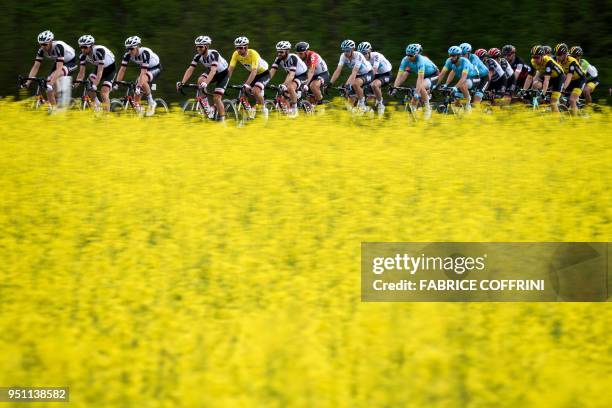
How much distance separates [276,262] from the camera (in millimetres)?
10734

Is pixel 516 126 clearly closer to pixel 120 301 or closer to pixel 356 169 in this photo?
pixel 356 169

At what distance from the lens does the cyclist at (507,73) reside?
2616 cm

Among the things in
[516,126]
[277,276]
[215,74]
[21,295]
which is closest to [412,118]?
Result: [516,126]

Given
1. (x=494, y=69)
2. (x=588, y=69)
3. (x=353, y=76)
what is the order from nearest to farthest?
1. (x=353, y=76)
2. (x=494, y=69)
3. (x=588, y=69)

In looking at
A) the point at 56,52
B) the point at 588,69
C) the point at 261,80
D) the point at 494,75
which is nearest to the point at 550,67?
the point at 494,75

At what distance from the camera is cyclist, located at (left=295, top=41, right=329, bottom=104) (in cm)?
2334

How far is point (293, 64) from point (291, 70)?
211mm

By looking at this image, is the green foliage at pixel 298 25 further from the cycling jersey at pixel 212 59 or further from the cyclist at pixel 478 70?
the cycling jersey at pixel 212 59

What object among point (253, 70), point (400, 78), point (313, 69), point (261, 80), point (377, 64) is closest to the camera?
point (253, 70)

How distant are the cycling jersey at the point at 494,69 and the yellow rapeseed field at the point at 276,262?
716 centimetres

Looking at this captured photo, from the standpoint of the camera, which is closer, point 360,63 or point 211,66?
point 211,66

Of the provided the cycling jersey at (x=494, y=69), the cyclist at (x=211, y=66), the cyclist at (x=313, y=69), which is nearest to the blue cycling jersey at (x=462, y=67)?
the cycling jersey at (x=494, y=69)

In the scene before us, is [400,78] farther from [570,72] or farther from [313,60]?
[570,72]

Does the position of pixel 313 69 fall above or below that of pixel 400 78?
above
